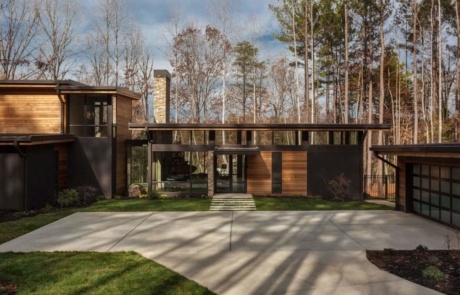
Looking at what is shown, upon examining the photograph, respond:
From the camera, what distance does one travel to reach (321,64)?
29.7 m

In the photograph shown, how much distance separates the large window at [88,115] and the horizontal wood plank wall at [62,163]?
38.6 inches

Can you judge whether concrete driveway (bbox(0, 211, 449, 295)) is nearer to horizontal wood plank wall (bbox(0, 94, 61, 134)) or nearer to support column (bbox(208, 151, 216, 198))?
Result: support column (bbox(208, 151, 216, 198))

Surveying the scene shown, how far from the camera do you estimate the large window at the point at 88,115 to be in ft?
A: 51.6

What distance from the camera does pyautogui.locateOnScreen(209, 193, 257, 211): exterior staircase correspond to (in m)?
12.9

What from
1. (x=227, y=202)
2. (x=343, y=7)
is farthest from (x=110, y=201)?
(x=343, y=7)

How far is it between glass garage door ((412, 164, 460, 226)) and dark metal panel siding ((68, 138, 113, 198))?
12325 millimetres

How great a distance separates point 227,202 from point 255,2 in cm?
2069

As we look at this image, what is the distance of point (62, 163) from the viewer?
15.0 m

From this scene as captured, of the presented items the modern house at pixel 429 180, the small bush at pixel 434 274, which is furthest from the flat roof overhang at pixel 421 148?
the small bush at pixel 434 274

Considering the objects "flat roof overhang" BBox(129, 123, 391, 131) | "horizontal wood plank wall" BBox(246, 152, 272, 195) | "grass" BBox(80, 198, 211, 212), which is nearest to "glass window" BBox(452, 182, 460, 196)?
"flat roof overhang" BBox(129, 123, 391, 131)

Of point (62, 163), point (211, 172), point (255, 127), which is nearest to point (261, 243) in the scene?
point (211, 172)

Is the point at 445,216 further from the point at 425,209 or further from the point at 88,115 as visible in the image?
the point at 88,115

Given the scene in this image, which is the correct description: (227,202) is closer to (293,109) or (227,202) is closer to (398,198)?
(398,198)

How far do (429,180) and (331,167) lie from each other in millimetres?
5555
